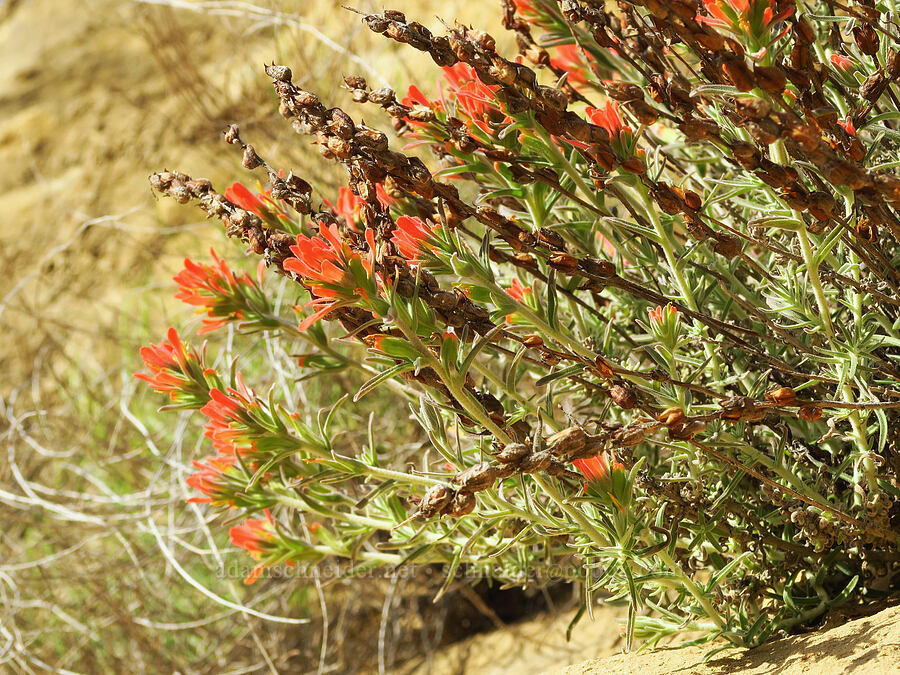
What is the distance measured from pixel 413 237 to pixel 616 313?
26.8 inches

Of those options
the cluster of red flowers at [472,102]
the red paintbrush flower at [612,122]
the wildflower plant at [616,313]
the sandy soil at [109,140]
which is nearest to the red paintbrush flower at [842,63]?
the wildflower plant at [616,313]

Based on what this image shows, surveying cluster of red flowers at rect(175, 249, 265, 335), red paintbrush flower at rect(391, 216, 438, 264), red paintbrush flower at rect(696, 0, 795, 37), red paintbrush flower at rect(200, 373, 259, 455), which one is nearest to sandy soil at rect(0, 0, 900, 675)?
cluster of red flowers at rect(175, 249, 265, 335)

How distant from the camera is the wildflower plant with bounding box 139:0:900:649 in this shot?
38.1 inches

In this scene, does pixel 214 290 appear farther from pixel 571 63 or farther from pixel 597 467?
pixel 571 63

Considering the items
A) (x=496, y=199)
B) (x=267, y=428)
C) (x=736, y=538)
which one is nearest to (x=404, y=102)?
(x=496, y=199)

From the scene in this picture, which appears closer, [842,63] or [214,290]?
[842,63]

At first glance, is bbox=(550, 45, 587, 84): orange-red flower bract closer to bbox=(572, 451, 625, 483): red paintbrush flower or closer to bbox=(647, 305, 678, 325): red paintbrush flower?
bbox=(647, 305, 678, 325): red paintbrush flower

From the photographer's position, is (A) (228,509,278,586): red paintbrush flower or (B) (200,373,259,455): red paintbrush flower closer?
(B) (200,373,259,455): red paintbrush flower

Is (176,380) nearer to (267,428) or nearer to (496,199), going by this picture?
(267,428)

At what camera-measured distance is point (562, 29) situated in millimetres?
1608

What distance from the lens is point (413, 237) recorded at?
1081 mm

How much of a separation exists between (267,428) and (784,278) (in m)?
0.79

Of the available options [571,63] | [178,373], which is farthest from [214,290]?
[571,63]

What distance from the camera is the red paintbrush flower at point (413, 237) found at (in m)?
1.08
